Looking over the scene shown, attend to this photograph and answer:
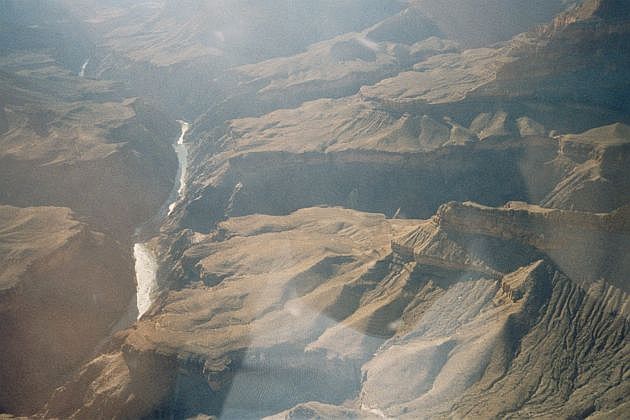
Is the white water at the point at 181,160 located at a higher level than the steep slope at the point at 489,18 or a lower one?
lower

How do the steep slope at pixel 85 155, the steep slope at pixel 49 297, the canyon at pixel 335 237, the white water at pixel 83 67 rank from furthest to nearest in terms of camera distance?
1. the white water at pixel 83 67
2. the steep slope at pixel 85 155
3. the steep slope at pixel 49 297
4. the canyon at pixel 335 237

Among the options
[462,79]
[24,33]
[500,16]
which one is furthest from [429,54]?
[24,33]

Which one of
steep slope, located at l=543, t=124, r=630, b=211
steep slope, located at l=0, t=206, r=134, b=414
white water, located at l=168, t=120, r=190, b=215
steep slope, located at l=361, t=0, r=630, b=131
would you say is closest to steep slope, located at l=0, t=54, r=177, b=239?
white water, located at l=168, t=120, r=190, b=215

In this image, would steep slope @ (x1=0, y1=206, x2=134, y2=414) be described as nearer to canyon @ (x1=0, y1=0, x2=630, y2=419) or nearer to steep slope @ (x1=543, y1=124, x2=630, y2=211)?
canyon @ (x1=0, y1=0, x2=630, y2=419)

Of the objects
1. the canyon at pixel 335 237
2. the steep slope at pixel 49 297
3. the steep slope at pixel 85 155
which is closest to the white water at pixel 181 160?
the canyon at pixel 335 237

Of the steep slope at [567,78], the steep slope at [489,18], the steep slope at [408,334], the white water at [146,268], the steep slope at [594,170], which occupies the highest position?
the steep slope at [489,18]

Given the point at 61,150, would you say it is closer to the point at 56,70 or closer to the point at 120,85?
the point at 120,85

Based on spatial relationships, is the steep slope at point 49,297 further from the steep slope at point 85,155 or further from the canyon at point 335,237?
the steep slope at point 85,155
